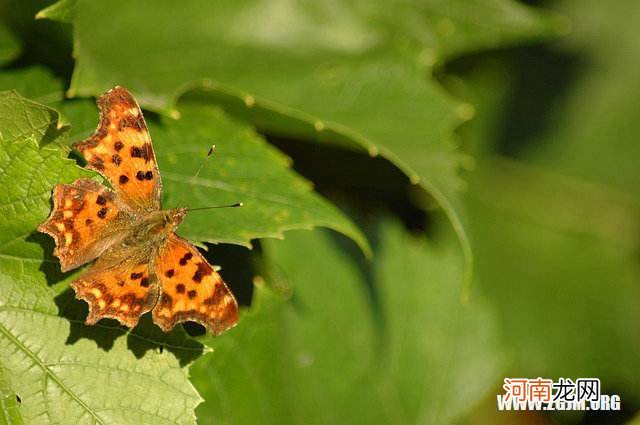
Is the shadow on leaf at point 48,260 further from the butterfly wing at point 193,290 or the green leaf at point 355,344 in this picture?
the green leaf at point 355,344

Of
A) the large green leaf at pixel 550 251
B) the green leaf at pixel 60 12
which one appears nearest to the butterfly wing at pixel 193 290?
the green leaf at pixel 60 12

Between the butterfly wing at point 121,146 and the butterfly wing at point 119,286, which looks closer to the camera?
the butterfly wing at point 119,286

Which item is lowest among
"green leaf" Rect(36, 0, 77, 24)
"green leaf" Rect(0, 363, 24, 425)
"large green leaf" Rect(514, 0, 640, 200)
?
"green leaf" Rect(0, 363, 24, 425)

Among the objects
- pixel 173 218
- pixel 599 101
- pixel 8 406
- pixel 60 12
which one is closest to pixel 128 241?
pixel 173 218

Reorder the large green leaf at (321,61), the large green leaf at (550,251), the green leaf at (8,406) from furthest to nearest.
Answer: the large green leaf at (550,251) → the large green leaf at (321,61) → the green leaf at (8,406)

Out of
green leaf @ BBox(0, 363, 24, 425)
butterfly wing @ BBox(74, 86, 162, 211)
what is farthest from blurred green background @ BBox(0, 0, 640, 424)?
butterfly wing @ BBox(74, 86, 162, 211)

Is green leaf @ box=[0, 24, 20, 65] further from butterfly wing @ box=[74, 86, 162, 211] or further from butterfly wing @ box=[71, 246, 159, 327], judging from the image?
butterfly wing @ box=[71, 246, 159, 327]

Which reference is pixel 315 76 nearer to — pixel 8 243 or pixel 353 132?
pixel 353 132
